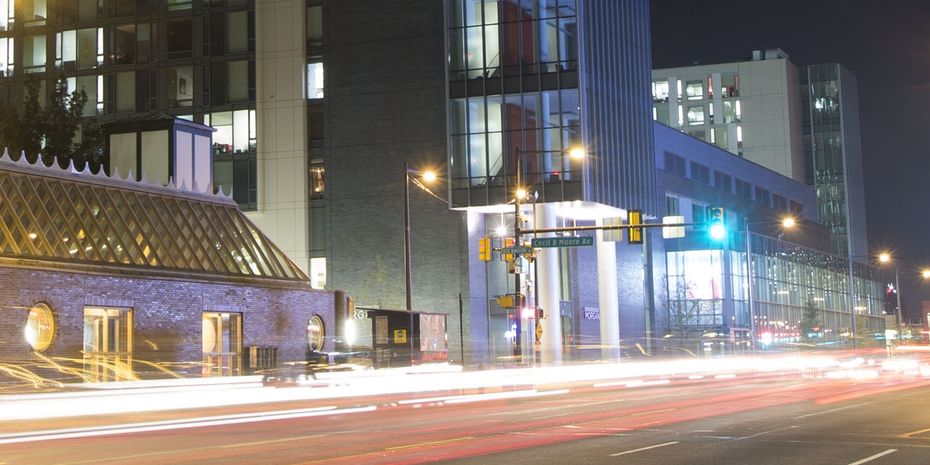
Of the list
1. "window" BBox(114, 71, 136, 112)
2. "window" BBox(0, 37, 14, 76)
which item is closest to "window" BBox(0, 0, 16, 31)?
"window" BBox(0, 37, 14, 76)

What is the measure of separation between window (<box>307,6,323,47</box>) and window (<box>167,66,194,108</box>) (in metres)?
7.53

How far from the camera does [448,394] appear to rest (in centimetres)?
3694

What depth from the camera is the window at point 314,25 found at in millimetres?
69312

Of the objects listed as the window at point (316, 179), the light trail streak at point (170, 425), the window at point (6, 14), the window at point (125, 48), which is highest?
the window at point (6, 14)

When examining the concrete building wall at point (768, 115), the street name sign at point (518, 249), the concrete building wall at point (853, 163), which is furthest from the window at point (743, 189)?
the street name sign at point (518, 249)

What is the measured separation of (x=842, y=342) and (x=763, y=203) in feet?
78.1

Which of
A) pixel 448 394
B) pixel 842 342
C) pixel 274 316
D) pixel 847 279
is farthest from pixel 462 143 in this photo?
pixel 847 279

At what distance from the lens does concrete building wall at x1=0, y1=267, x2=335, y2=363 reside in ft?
125

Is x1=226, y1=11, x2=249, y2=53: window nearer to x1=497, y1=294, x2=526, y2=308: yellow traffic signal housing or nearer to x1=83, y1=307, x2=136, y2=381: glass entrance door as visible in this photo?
x1=497, y1=294, x2=526, y2=308: yellow traffic signal housing

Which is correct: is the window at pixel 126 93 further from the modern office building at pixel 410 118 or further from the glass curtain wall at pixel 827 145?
the glass curtain wall at pixel 827 145

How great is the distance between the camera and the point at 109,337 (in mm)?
41500

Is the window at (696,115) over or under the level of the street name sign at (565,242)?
over

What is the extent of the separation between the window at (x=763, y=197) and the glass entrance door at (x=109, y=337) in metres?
79.2

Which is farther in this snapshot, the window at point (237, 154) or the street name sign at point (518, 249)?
the window at point (237, 154)
